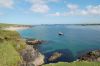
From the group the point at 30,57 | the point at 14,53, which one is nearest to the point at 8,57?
the point at 14,53

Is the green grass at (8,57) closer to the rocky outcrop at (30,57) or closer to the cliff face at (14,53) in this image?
the cliff face at (14,53)

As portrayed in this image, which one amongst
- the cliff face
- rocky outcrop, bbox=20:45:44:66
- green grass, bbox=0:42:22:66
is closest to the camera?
green grass, bbox=0:42:22:66

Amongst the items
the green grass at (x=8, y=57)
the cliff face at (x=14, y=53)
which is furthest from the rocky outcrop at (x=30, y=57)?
the green grass at (x=8, y=57)

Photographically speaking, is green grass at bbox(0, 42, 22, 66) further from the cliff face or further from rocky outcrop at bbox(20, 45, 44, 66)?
rocky outcrop at bbox(20, 45, 44, 66)

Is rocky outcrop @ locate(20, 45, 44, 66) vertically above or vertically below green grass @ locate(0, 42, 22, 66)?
below

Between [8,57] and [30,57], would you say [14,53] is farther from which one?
[30,57]

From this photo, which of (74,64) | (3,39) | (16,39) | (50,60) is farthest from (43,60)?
(74,64)

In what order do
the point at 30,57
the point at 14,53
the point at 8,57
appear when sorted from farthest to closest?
1. the point at 30,57
2. the point at 14,53
3. the point at 8,57

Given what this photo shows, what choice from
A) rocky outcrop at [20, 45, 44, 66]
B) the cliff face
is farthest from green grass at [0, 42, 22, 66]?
rocky outcrop at [20, 45, 44, 66]

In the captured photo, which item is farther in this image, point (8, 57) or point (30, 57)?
point (30, 57)

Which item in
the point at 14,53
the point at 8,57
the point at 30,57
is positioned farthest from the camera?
the point at 30,57

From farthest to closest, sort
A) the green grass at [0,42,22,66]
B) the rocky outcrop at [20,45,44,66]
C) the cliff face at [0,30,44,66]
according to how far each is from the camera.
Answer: the rocky outcrop at [20,45,44,66], the cliff face at [0,30,44,66], the green grass at [0,42,22,66]

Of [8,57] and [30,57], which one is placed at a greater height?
[8,57]

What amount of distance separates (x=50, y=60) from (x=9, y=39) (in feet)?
60.5
